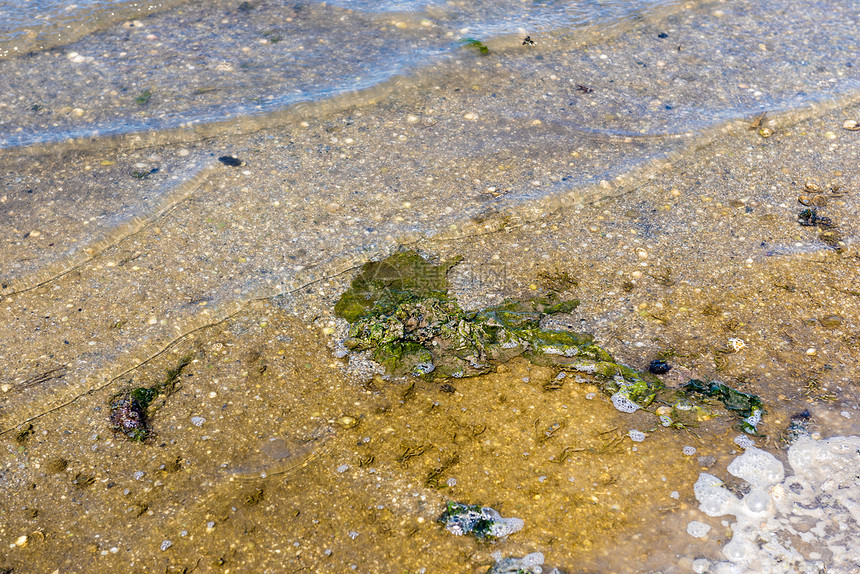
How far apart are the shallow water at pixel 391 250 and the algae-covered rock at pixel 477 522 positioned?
45 mm

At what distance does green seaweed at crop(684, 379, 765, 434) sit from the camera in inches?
123

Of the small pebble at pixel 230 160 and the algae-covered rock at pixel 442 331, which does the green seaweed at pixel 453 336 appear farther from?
the small pebble at pixel 230 160

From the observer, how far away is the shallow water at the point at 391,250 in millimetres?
2803

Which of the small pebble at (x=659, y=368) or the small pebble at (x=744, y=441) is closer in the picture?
the small pebble at (x=744, y=441)

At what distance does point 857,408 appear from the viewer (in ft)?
10.5

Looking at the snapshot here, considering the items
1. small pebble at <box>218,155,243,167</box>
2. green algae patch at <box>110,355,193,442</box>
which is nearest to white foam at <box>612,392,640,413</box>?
green algae patch at <box>110,355,193,442</box>

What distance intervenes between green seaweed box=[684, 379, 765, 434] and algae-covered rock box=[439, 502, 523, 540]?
1229mm

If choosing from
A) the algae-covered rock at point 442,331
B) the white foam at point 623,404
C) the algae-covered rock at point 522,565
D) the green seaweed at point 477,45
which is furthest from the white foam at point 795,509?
the green seaweed at point 477,45

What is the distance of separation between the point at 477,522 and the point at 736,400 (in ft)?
4.91

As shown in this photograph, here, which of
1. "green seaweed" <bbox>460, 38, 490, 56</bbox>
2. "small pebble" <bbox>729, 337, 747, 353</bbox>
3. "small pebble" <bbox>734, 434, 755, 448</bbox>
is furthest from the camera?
"green seaweed" <bbox>460, 38, 490, 56</bbox>

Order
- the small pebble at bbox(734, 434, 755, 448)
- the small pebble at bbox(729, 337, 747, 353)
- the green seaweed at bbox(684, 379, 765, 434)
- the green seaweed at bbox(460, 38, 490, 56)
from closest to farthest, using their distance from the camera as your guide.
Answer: the small pebble at bbox(734, 434, 755, 448) → the green seaweed at bbox(684, 379, 765, 434) → the small pebble at bbox(729, 337, 747, 353) → the green seaweed at bbox(460, 38, 490, 56)

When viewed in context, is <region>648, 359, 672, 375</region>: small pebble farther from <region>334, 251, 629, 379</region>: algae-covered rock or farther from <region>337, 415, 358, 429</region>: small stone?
<region>337, 415, 358, 429</region>: small stone

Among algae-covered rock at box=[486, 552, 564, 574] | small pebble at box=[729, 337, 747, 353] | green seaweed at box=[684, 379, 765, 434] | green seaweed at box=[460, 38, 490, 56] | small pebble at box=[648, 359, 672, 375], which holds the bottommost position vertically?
algae-covered rock at box=[486, 552, 564, 574]

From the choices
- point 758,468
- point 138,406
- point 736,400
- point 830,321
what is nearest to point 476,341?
point 736,400
